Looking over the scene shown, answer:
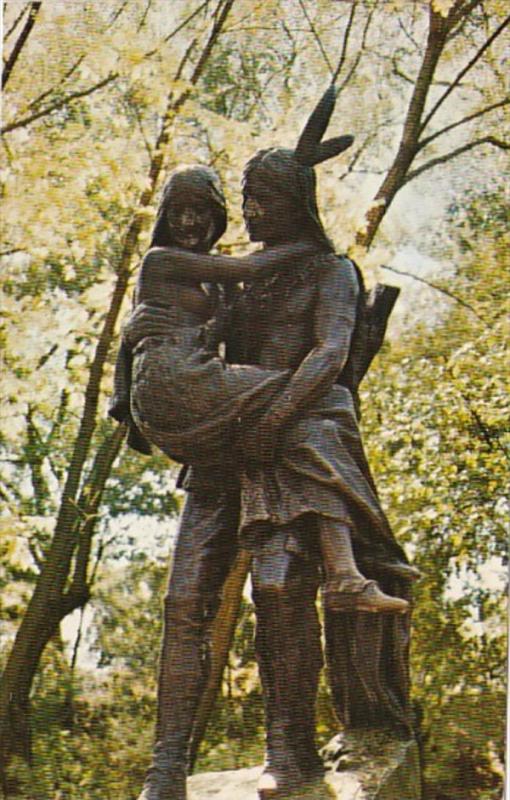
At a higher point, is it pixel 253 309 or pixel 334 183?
pixel 334 183

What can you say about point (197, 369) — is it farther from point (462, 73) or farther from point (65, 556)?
point (462, 73)

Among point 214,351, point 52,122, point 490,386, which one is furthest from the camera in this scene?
point 52,122

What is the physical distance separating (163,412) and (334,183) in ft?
5.10

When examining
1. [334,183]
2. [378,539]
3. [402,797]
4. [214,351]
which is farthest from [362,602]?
[334,183]

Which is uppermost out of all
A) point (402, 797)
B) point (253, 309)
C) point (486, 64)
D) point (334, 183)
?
point (486, 64)

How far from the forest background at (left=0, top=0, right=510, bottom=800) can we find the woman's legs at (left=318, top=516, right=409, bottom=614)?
912 mm

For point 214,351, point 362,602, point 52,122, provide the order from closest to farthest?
1. point 362,602
2. point 214,351
3. point 52,122

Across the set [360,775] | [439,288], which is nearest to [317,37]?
[439,288]

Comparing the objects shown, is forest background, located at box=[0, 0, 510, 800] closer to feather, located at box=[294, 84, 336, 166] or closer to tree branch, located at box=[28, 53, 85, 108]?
tree branch, located at box=[28, 53, 85, 108]

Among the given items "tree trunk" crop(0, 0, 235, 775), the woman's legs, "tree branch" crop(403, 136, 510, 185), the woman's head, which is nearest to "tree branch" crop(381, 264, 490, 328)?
"tree branch" crop(403, 136, 510, 185)

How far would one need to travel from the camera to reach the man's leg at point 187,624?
3.57 meters

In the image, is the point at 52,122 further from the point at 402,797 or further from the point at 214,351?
the point at 402,797

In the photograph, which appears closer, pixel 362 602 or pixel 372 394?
pixel 362 602

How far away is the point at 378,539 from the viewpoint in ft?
12.3
